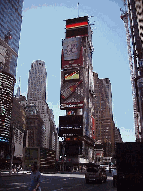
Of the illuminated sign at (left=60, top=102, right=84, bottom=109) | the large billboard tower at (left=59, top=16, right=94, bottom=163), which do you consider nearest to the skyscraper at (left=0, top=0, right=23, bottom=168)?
the illuminated sign at (left=60, top=102, right=84, bottom=109)

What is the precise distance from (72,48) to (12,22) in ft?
136

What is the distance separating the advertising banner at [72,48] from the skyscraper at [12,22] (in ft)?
109

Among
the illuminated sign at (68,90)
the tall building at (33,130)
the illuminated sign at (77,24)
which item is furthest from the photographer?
the tall building at (33,130)

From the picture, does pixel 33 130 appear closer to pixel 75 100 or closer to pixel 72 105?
pixel 72 105

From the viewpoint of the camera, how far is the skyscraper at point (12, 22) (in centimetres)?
13150

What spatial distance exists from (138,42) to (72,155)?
103192 millimetres

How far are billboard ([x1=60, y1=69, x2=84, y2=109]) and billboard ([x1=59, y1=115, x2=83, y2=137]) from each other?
7.19 meters

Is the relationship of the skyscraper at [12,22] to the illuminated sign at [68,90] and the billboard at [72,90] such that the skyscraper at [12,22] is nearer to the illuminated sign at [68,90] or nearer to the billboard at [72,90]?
the billboard at [72,90]

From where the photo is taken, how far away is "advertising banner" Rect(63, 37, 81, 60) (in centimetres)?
13801

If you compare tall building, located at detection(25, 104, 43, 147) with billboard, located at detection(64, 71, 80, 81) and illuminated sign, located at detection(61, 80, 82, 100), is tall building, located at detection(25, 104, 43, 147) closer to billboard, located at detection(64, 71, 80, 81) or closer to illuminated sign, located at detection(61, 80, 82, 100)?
illuminated sign, located at detection(61, 80, 82, 100)

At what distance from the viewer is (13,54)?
145625 mm

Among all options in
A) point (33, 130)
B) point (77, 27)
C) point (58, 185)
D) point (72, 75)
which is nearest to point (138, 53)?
point (58, 185)

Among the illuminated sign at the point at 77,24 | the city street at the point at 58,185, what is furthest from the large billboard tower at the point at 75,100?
the city street at the point at 58,185

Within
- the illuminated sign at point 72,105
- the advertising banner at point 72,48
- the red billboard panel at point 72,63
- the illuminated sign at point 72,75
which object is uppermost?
the advertising banner at point 72,48
